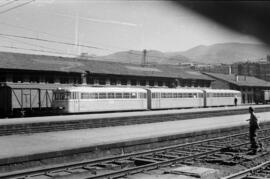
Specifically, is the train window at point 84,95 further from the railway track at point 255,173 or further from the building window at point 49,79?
the railway track at point 255,173

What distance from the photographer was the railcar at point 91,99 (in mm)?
25938

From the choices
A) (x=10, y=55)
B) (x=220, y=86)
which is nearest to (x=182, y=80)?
(x=220, y=86)

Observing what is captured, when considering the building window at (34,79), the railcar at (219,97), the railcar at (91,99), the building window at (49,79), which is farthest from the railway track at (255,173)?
the railcar at (219,97)

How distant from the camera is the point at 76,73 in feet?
113

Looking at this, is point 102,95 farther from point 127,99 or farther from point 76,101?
point 127,99

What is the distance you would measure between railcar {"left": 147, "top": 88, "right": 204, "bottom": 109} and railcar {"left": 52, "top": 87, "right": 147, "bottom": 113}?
3.24 m

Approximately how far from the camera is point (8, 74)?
29.1 meters

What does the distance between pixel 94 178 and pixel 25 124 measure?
8443mm

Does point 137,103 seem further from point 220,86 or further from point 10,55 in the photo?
point 220,86

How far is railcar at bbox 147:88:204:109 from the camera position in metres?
33.0

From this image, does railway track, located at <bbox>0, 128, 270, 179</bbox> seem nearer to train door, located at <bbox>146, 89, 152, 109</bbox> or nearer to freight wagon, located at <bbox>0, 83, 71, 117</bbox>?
freight wagon, located at <bbox>0, 83, 71, 117</bbox>

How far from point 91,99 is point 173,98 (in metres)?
11.3

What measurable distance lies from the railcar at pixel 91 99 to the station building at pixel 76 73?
Result: 489 centimetres

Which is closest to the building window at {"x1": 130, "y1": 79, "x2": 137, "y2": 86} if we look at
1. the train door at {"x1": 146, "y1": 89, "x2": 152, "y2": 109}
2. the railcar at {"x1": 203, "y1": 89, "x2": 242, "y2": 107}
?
the train door at {"x1": 146, "y1": 89, "x2": 152, "y2": 109}
